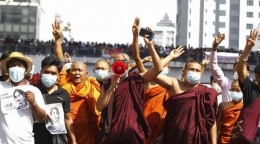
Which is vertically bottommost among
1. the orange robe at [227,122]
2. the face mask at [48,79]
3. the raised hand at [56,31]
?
the orange robe at [227,122]

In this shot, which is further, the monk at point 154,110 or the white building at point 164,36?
the white building at point 164,36

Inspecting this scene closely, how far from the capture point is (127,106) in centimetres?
531

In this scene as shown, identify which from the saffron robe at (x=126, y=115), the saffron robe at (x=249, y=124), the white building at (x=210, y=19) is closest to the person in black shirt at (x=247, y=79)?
the saffron robe at (x=249, y=124)

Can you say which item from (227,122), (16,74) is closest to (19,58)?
(16,74)

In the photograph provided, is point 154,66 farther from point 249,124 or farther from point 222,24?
point 222,24

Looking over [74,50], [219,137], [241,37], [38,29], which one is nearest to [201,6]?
[241,37]

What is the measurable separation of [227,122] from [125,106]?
173 centimetres

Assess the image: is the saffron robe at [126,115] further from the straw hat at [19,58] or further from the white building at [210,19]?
the white building at [210,19]

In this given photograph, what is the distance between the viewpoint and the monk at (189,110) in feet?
18.0

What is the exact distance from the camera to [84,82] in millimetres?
6512

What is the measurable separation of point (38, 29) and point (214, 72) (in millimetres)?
48010

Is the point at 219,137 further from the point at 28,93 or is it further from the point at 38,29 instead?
the point at 38,29

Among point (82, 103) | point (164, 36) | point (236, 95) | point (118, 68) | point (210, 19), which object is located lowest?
point (82, 103)

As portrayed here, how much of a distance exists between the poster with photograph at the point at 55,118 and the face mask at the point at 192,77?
149cm
